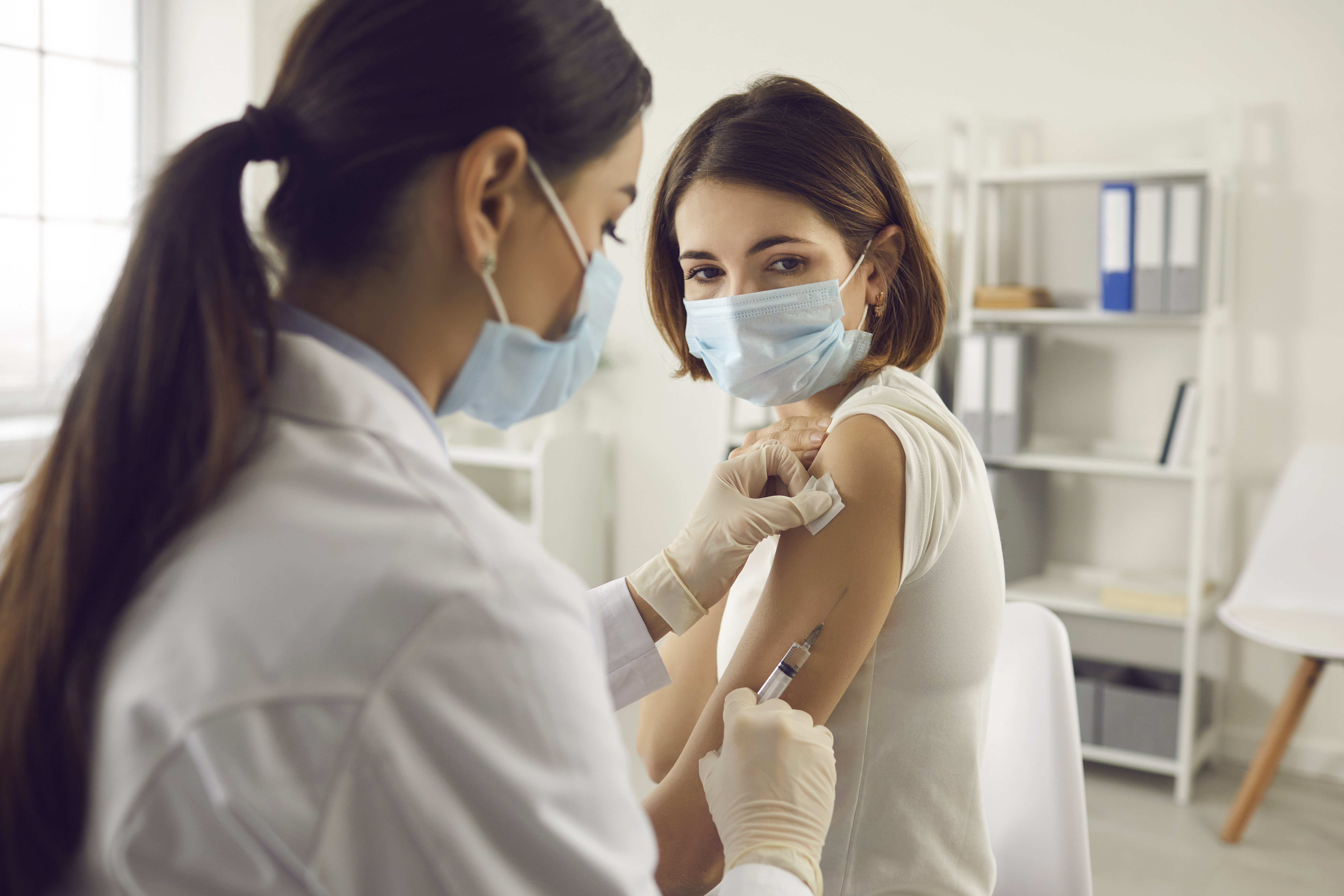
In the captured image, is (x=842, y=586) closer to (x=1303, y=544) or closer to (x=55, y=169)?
(x=1303, y=544)

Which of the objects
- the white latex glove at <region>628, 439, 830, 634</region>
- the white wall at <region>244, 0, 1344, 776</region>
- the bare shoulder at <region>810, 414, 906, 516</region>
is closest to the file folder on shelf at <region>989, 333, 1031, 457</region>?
the white wall at <region>244, 0, 1344, 776</region>

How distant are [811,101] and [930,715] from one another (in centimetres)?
69

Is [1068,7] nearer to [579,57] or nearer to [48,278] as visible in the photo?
[579,57]

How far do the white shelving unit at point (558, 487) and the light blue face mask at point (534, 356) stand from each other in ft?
8.84

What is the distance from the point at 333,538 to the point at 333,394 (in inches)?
4.0

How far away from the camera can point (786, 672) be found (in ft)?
3.23

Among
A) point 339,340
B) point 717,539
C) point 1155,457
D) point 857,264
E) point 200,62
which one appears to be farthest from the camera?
point 200,62

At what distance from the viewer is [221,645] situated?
0.51 m

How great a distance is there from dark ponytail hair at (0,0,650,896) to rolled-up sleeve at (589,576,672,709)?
0.62 m

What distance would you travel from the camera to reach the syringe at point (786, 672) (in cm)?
98

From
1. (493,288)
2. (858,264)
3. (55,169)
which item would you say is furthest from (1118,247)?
(55,169)

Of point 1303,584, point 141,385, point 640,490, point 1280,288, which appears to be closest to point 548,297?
point 141,385

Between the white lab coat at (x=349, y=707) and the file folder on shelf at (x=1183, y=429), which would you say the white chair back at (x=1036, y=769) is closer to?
the white lab coat at (x=349, y=707)

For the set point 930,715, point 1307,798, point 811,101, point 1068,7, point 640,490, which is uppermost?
point 1068,7
